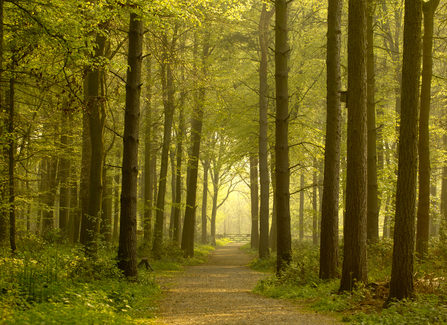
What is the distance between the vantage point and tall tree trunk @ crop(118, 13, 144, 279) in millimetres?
9070

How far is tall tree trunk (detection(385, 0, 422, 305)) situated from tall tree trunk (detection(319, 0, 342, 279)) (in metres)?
2.39

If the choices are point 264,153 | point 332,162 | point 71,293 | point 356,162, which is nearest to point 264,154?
point 264,153

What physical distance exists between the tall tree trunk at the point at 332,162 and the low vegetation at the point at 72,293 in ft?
13.9

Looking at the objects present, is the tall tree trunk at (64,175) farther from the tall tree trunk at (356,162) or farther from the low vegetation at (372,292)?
the tall tree trunk at (356,162)

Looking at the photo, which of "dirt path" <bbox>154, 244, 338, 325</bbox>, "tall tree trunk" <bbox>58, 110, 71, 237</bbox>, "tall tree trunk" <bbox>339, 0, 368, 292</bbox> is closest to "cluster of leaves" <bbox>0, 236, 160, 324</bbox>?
"dirt path" <bbox>154, 244, 338, 325</bbox>

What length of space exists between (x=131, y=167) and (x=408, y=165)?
625 cm

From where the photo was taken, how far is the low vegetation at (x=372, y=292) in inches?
222

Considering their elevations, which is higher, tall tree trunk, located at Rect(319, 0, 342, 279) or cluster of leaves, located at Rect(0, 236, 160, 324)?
tall tree trunk, located at Rect(319, 0, 342, 279)

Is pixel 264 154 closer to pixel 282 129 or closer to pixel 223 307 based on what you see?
pixel 282 129

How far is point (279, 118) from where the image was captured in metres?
11.1

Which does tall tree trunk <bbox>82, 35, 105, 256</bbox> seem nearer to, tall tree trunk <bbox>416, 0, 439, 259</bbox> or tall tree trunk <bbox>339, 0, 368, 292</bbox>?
tall tree trunk <bbox>339, 0, 368, 292</bbox>

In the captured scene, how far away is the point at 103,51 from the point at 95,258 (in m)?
6.07

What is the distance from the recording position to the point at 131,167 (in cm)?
923

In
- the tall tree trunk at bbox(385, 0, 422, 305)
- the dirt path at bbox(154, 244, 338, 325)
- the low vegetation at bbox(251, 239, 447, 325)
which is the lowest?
the dirt path at bbox(154, 244, 338, 325)
